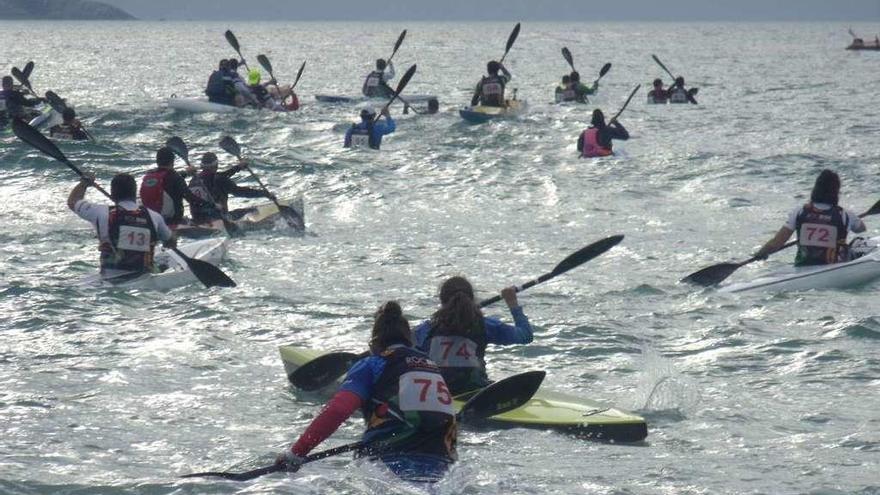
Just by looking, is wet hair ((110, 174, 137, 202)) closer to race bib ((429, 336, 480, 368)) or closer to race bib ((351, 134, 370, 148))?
race bib ((429, 336, 480, 368))

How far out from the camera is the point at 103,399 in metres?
9.91

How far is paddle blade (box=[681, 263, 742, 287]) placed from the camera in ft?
45.1

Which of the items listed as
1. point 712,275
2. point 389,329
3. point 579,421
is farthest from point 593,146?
point 389,329

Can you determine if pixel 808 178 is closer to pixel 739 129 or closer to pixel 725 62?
pixel 739 129

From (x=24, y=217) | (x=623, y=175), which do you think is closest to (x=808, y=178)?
(x=623, y=175)

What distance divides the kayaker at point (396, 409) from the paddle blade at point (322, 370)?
79.1 inches

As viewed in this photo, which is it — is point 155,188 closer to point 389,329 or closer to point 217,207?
point 217,207

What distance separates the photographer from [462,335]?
8.48 meters

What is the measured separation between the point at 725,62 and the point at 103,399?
200 ft

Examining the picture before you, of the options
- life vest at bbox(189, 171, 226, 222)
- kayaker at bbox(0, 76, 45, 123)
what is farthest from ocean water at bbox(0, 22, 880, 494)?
kayaker at bbox(0, 76, 45, 123)

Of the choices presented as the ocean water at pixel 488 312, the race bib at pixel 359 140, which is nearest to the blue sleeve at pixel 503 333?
the ocean water at pixel 488 312

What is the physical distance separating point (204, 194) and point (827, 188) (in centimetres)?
748

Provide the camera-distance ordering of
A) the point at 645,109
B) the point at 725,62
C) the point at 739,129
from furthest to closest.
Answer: the point at 725,62
the point at 645,109
the point at 739,129

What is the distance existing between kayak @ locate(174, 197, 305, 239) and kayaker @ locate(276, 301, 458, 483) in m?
8.54
